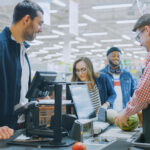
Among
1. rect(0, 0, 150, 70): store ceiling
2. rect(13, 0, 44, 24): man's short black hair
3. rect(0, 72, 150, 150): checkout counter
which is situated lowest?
rect(0, 72, 150, 150): checkout counter

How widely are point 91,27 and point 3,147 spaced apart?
13.8m

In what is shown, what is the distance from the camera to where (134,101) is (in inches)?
68.0

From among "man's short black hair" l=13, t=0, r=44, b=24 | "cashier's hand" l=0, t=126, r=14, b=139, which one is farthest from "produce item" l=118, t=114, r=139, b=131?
"man's short black hair" l=13, t=0, r=44, b=24

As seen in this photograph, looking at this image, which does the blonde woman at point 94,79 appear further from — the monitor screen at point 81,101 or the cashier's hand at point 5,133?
the cashier's hand at point 5,133

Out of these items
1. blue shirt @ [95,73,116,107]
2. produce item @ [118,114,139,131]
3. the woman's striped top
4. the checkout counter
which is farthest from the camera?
blue shirt @ [95,73,116,107]

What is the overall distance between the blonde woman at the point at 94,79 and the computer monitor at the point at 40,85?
4.80 ft

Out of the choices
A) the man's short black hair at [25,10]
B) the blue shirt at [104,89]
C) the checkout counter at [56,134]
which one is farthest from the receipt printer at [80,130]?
the blue shirt at [104,89]

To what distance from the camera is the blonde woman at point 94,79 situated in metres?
3.30

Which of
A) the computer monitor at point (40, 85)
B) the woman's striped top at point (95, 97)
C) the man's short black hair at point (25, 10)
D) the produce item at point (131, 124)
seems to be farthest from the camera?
the woman's striped top at point (95, 97)

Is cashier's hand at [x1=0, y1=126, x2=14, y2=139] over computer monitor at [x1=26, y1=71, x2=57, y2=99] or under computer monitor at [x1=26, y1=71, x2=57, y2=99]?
→ under

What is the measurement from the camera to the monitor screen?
213 cm

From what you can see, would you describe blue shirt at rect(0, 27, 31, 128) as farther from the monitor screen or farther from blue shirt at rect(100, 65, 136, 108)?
blue shirt at rect(100, 65, 136, 108)

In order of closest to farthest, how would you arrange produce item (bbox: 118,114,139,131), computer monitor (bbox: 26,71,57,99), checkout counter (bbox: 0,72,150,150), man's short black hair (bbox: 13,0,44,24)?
checkout counter (bbox: 0,72,150,150), computer monitor (bbox: 26,71,57,99), produce item (bbox: 118,114,139,131), man's short black hair (bbox: 13,0,44,24)

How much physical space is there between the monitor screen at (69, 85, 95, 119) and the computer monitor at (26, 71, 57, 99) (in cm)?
37
